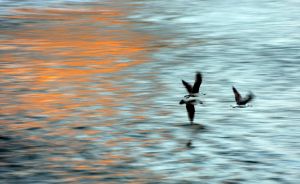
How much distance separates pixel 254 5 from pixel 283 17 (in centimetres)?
161

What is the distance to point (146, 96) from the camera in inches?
329

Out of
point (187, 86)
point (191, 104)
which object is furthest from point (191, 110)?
point (187, 86)

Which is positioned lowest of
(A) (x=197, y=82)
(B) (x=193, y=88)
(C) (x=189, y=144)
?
(C) (x=189, y=144)

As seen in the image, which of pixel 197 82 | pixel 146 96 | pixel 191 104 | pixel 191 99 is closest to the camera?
pixel 197 82

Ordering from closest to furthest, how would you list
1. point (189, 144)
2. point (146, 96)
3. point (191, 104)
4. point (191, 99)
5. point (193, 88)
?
point (189, 144), point (193, 88), point (191, 104), point (191, 99), point (146, 96)

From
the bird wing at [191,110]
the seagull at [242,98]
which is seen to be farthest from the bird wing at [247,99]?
the bird wing at [191,110]

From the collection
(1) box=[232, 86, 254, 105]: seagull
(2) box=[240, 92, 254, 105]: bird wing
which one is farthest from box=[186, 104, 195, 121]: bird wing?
(2) box=[240, 92, 254, 105]: bird wing

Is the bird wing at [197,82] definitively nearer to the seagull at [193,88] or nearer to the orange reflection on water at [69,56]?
the seagull at [193,88]

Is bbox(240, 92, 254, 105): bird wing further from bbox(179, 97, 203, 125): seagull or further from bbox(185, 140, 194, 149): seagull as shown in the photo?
bbox(185, 140, 194, 149): seagull

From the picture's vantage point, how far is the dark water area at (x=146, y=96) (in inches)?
244

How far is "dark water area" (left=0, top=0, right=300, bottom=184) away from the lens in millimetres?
6195

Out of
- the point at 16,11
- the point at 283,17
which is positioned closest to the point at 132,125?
the point at 283,17

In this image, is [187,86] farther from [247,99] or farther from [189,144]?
[247,99]

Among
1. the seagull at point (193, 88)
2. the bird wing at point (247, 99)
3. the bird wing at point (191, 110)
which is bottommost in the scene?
the bird wing at point (247, 99)
